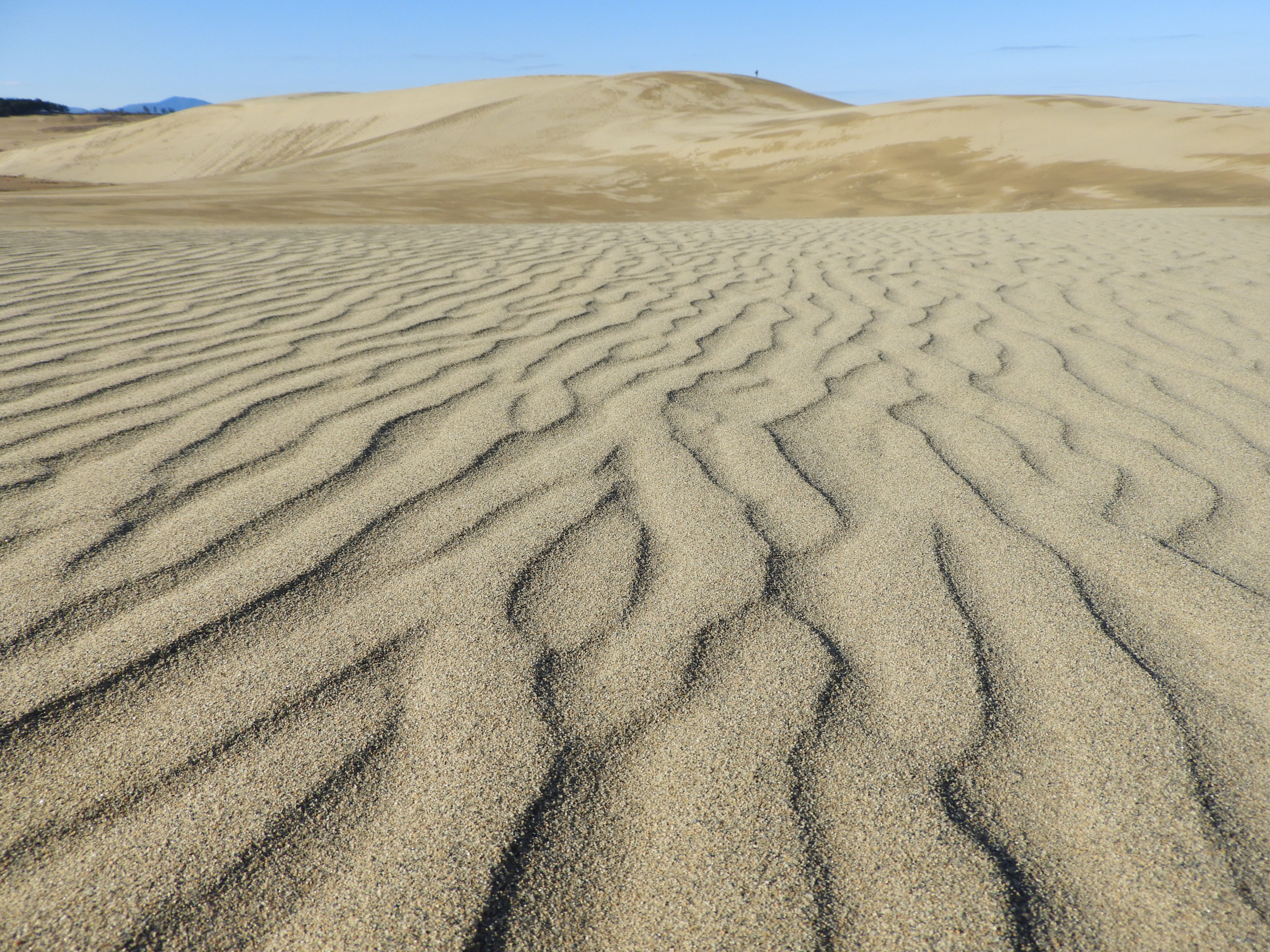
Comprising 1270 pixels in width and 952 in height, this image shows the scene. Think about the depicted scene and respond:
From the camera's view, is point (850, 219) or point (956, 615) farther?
point (850, 219)

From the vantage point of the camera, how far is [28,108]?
45188mm

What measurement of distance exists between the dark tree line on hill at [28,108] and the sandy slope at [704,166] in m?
24.6

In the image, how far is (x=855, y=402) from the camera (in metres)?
2.33

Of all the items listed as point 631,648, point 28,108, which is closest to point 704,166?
point 631,648

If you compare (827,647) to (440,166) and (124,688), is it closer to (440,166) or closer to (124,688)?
(124,688)

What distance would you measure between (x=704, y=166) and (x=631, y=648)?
46.7 feet

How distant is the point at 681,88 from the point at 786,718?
27160 millimetres

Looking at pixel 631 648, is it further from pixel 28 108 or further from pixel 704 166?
pixel 28 108

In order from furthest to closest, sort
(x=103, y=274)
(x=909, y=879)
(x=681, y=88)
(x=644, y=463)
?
(x=681, y=88) → (x=103, y=274) → (x=644, y=463) → (x=909, y=879)

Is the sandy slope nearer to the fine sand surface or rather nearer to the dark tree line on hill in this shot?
the fine sand surface

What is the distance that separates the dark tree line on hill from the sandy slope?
80.7 ft

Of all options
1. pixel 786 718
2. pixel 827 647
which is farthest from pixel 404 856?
pixel 827 647

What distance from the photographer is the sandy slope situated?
955 cm

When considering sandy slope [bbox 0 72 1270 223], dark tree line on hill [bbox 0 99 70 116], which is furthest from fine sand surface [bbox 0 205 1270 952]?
dark tree line on hill [bbox 0 99 70 116]
